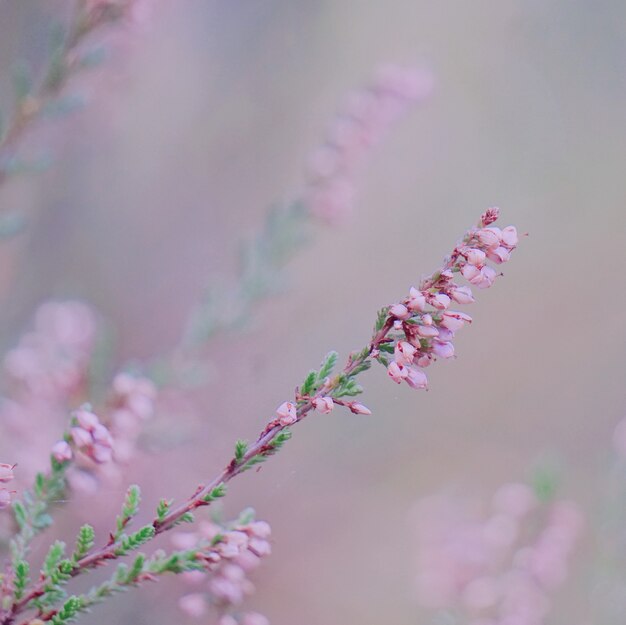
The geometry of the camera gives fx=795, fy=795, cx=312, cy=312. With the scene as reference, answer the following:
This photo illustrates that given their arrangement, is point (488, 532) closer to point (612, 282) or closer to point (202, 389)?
point (202, 389)

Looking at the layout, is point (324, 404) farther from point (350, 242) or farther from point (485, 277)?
point (350, 242)

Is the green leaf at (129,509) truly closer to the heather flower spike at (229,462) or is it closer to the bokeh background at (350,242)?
the heather flower spike at (229,462)

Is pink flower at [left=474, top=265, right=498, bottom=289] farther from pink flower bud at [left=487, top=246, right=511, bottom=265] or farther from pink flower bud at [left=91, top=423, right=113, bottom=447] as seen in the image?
pink flower bud at [left=91, top=423, right=113, bottom=447]

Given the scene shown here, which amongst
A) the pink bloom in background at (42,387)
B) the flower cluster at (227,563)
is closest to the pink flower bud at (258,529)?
the flower cluster at (227,563)

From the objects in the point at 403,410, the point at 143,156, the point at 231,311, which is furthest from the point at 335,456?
the point at 143,156

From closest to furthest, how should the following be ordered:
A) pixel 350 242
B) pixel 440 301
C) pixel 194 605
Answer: pixel 440 301, pixel 194 605, pixel 350 242

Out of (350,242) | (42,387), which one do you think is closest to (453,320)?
(42,387)
